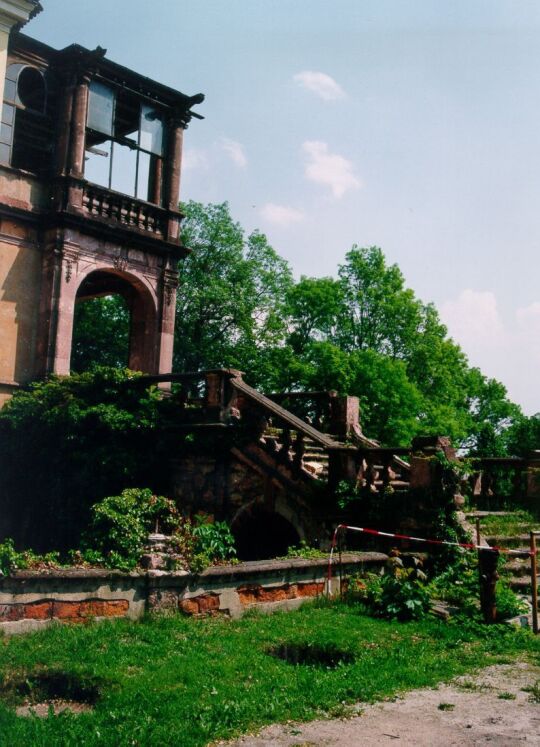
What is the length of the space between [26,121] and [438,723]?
1694 cm

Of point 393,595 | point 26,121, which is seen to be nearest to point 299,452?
point 393,595

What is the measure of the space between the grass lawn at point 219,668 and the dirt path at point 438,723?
0.19 metres

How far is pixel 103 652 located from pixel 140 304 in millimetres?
13742

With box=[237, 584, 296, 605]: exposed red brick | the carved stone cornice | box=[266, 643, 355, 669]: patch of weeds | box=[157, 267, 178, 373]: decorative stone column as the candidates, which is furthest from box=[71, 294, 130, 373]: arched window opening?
box=[266, 643, 355, 669]: patch of weeds

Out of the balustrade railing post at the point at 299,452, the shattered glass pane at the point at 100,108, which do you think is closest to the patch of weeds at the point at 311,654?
the balustrade railing post at the point at 299,452

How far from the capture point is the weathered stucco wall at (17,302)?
16.7 metres

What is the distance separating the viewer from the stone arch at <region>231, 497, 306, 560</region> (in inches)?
529

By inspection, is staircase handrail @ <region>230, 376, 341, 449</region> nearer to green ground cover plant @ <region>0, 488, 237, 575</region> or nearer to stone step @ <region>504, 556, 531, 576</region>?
green ground cover plant @ <region>0, 488, 237, 575</region>

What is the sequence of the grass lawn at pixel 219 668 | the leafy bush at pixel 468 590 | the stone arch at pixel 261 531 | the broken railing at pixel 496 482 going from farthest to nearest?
the broken railing at pixel 496 482, the stone arch at pixel 261 531, the leafy bush at pixel 468 590, the grass lawn at pixel 219 668

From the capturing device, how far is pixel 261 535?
1416 centimetres

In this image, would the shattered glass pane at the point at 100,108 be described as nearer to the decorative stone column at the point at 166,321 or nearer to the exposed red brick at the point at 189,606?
the decorative stone column at the point at 166,321

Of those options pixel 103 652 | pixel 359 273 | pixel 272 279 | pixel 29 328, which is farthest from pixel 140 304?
pixel 359 273

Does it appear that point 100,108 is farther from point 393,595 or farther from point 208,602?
point 393,595

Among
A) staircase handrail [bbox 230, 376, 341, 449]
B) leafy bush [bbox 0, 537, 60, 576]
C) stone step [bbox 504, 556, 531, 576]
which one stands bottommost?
stone step [bbox 504, 556, 531, 576]
